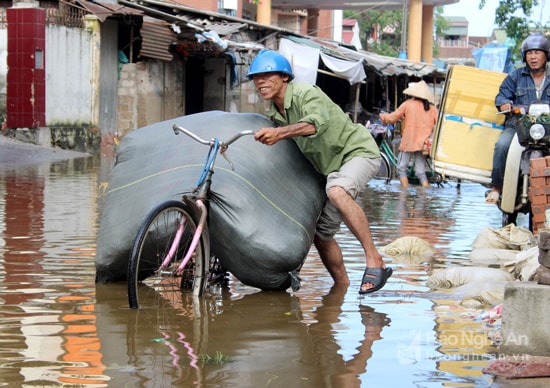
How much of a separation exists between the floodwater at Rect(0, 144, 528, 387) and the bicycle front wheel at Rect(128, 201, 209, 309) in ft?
0.51

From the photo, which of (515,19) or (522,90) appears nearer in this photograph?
(522,90)

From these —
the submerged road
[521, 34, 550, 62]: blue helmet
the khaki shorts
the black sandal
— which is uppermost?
[521, 34, 550, 62]: blue helmet

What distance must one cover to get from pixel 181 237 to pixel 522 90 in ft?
14.3

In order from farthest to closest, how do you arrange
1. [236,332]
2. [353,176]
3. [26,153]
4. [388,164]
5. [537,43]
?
[26,153] < [388,164] < [537,43] < [353,176] < [236,332]

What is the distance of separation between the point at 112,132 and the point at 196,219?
57.3 ft

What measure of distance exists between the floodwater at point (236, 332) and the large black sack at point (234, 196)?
25 centimetres

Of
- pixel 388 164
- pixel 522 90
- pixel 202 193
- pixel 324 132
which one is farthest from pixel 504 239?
pixel 388 164

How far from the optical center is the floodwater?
13.3 feet

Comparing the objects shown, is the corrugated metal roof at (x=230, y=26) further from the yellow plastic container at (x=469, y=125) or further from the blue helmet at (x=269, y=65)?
the blue helmet at (x=269, y=65)

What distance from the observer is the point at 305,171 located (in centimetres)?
615

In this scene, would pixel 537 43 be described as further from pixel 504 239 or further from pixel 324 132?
pixel 324 132

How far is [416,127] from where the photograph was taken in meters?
15.4

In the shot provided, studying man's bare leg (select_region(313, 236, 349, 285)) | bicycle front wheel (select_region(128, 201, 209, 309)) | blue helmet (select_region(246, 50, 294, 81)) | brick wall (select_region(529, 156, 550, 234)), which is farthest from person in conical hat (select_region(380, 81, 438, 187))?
bicycle front wheel (select_region(128, 201, 209, 309))

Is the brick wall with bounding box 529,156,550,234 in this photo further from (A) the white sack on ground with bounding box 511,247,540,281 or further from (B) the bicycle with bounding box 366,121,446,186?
(B) the bicycle with bounding box 366,121,446,186
